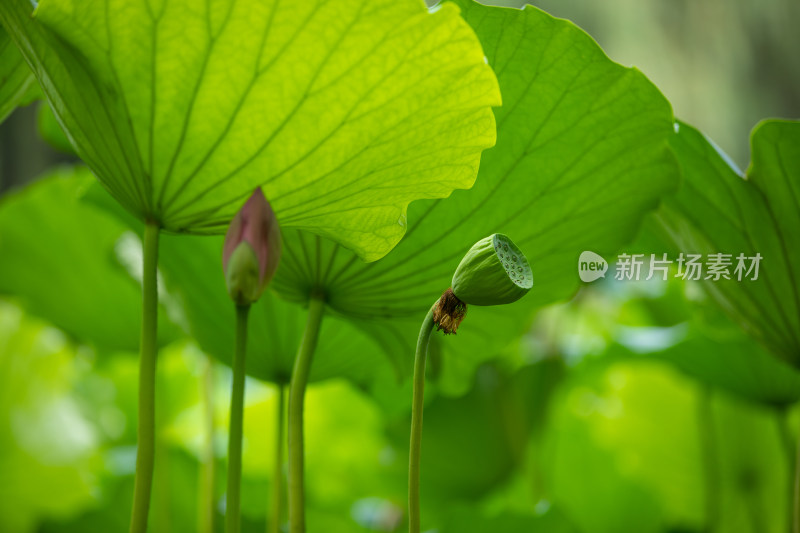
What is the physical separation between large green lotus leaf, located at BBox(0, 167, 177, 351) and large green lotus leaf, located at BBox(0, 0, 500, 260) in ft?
0.93

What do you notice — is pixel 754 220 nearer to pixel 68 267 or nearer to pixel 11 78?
pixel 11 78

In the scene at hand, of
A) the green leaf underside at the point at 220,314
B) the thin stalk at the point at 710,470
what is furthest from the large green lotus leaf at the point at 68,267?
the thin stalk at the point at 710,470

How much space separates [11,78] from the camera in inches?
10.6

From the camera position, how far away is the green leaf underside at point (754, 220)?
303mm

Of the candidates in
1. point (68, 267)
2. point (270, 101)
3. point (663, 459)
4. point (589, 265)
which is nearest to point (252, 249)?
point (270, 101)

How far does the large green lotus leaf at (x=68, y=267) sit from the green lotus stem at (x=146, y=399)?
0.27 meters

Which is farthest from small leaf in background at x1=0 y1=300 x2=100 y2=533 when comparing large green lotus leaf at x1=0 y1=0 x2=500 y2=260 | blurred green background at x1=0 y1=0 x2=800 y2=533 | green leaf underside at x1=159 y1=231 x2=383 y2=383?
large green lotus leaf at x1=0 y1=0 x2=500 y2=260

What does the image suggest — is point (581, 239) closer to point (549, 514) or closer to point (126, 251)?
point (549, 514)

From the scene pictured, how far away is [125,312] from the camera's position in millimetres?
517

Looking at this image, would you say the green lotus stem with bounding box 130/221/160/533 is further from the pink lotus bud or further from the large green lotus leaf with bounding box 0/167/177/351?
the large green lotus leaf with bounding box 0/167/177/351

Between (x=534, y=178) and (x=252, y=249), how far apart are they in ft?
0.39

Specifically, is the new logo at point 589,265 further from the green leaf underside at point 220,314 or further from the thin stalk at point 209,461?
the thin stalk at point 209,461

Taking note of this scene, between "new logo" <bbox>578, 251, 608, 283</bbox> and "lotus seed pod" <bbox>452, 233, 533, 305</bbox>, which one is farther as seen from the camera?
"new logo" <bbox>578, 251, 608, 283</bbox>

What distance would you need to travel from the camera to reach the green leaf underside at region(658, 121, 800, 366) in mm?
303
